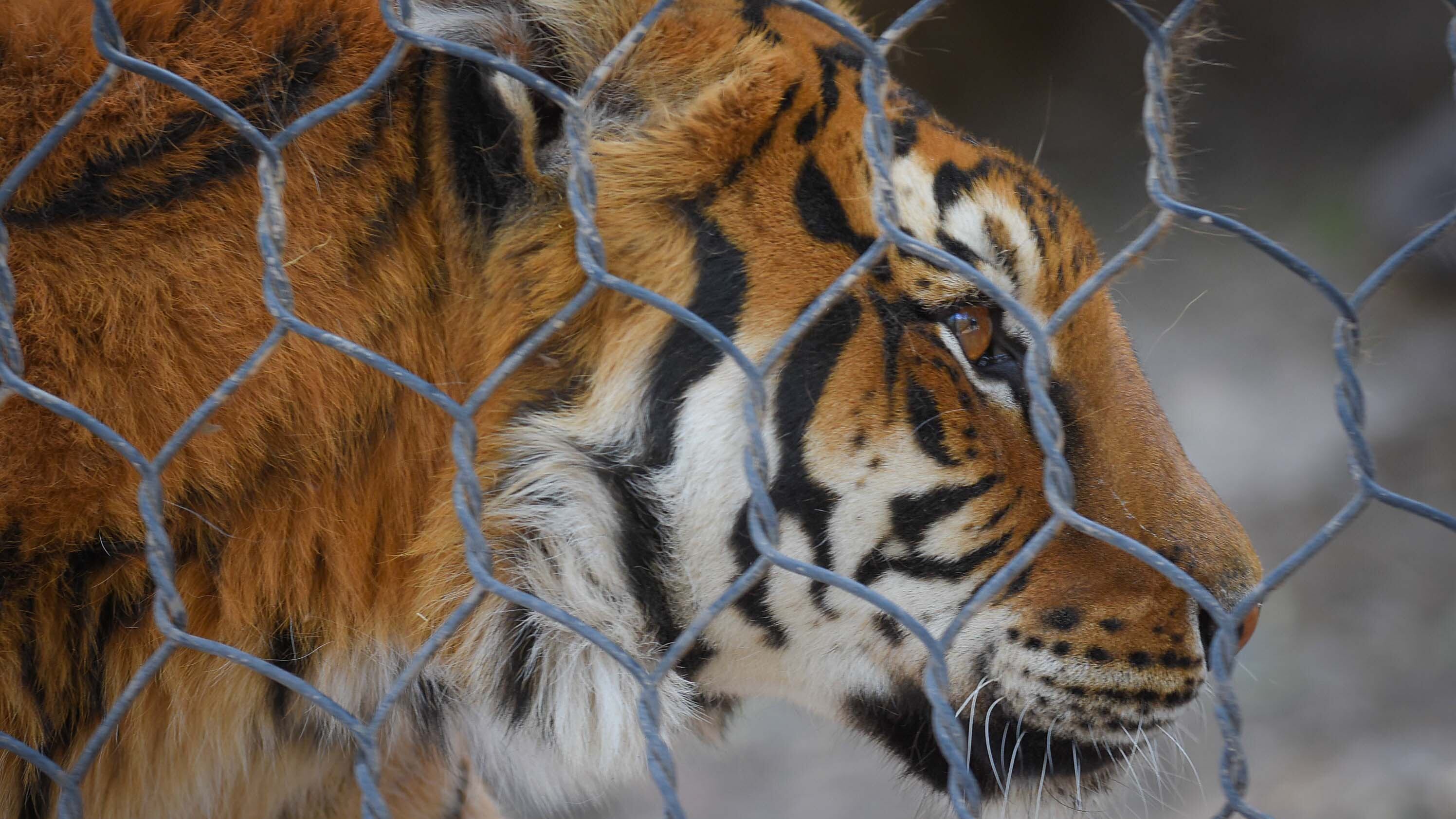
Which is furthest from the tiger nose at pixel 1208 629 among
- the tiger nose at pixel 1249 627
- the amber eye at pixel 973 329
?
the amber eye at pixel 973 329

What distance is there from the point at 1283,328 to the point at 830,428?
6175 millimetres

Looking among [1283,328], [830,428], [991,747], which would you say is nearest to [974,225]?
[830,428]

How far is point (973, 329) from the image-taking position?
1779 mm

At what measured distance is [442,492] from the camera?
68.2 inches

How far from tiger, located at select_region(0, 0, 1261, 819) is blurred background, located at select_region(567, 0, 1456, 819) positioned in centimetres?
294

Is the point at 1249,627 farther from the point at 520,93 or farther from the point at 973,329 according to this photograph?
the point at 520,93

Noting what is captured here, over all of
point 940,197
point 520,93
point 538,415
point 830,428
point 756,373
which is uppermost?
point 520,93

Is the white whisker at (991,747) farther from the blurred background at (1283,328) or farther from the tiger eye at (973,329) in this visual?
the blurred background at (1283,328)

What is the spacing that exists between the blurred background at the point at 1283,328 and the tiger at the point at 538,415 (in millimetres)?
2941

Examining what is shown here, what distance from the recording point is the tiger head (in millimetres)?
1733

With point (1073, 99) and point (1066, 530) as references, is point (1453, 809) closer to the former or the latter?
point (1066, 530)

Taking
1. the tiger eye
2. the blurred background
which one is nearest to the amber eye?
the tiger eye

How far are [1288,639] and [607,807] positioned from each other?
11.5 feet

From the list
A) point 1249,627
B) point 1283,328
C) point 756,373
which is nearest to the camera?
point 756,373
